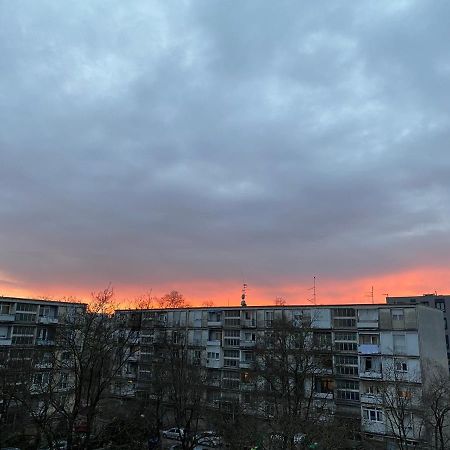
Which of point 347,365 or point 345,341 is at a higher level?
point 345,341

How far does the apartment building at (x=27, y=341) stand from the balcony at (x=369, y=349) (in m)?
40.0

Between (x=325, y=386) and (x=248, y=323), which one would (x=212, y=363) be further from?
(x=325, y=386)

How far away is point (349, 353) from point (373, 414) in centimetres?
899

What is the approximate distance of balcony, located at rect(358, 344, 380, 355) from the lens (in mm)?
65981

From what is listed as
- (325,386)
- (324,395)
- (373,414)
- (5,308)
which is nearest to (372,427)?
(373,414)

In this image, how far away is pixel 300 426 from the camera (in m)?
29.6

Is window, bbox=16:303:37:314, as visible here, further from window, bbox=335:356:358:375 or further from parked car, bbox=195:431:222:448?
window, bbox=335:356:358:375

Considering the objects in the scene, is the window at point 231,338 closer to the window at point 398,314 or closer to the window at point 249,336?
the window at point 249,336

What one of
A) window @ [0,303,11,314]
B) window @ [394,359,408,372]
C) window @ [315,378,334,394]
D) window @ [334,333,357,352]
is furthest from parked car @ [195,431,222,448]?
window @ [0,303,11,314]

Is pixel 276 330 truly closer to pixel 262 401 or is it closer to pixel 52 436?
pixel 262 401

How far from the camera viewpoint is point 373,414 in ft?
206

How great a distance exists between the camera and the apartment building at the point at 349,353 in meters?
61.8

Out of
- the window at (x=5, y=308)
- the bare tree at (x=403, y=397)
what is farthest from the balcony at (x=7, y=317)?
the bare tree at (x=403, y=397)

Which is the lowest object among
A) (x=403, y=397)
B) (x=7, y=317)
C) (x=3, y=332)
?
(x=403, y=397)
